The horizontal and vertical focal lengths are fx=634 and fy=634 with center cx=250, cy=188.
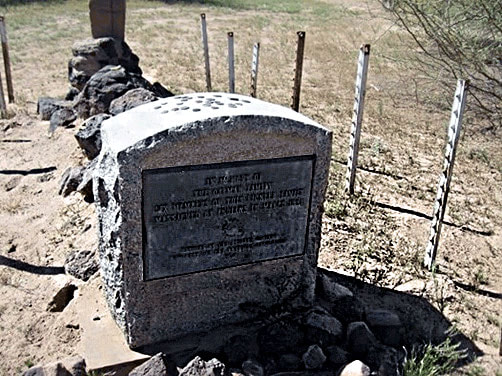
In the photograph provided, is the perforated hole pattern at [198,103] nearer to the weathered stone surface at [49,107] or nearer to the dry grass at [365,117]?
the dry grass at [365,117]

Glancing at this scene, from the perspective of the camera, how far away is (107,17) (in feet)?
36.5

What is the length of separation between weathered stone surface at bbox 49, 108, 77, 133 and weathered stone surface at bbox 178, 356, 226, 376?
6.00 m

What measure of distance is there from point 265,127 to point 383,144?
5.10 meters

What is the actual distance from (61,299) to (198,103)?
2027 mm

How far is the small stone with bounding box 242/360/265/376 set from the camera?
3.85m

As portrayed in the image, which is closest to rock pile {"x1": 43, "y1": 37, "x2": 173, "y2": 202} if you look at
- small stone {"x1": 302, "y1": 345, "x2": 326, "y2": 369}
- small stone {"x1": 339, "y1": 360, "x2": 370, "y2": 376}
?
small stone {"x1": 302, "y1": 345, "x2": 326, "y2": 369}

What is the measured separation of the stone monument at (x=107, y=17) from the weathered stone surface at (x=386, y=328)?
27.7ft

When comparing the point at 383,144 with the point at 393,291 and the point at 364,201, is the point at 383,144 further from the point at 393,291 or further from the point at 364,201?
the point at 393,291

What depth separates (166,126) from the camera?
3709 mm

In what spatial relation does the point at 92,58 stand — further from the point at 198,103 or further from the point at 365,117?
the point at 198,103

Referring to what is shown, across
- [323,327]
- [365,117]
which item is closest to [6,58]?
[365,117]

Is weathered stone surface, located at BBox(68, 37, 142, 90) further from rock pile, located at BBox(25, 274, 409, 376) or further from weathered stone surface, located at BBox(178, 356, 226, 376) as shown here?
weathered stone surface, located at BBox(178, 356, 226, 376)

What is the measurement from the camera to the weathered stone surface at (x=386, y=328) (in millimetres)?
4277

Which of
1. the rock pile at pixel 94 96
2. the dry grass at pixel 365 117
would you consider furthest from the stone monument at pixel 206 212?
the rock pile at pixel 94 96
